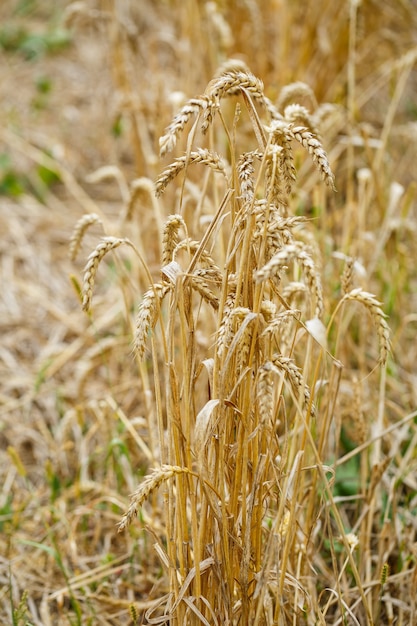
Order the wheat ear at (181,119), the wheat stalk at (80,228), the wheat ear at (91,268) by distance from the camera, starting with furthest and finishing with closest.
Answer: the wheat stalk at (80,228) → the wheat ear at (91,268) → the wheat ear at (181,119)

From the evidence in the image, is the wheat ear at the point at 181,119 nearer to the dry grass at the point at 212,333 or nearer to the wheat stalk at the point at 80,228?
the dry grass at the point at 212,333

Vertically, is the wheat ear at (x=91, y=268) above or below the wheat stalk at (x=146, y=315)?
above

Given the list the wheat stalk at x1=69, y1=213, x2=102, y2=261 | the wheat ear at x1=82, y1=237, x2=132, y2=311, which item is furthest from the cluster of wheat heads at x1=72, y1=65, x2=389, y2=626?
the wheat stalk at x1=69, y1=213, x2=102, y2=261

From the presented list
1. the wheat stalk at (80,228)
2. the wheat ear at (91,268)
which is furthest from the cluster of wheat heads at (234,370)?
the wheat stalk at (80,228)

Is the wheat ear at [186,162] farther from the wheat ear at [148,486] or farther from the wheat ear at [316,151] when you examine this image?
the wheat ear at [148,486]

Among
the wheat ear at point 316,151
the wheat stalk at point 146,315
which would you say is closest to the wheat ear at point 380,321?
the wheat ear at point 316,151

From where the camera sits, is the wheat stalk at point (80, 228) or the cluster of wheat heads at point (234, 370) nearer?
the cluster of wheat heads at point (234, 370)

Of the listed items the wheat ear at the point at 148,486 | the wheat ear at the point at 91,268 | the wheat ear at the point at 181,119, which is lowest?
the wheat ear at the point at 148,486

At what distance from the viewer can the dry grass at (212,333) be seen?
996 mm

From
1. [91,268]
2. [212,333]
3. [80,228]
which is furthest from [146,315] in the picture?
[212,333]

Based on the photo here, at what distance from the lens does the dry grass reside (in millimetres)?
996

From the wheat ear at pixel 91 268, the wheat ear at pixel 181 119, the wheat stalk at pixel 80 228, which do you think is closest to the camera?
the wheat ear at pixel 181 119

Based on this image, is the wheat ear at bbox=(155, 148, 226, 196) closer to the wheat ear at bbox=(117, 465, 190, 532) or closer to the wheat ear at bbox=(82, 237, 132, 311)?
the wheat ear at bbox=(82, 237, 132, 311)

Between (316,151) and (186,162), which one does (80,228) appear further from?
(316,151)
